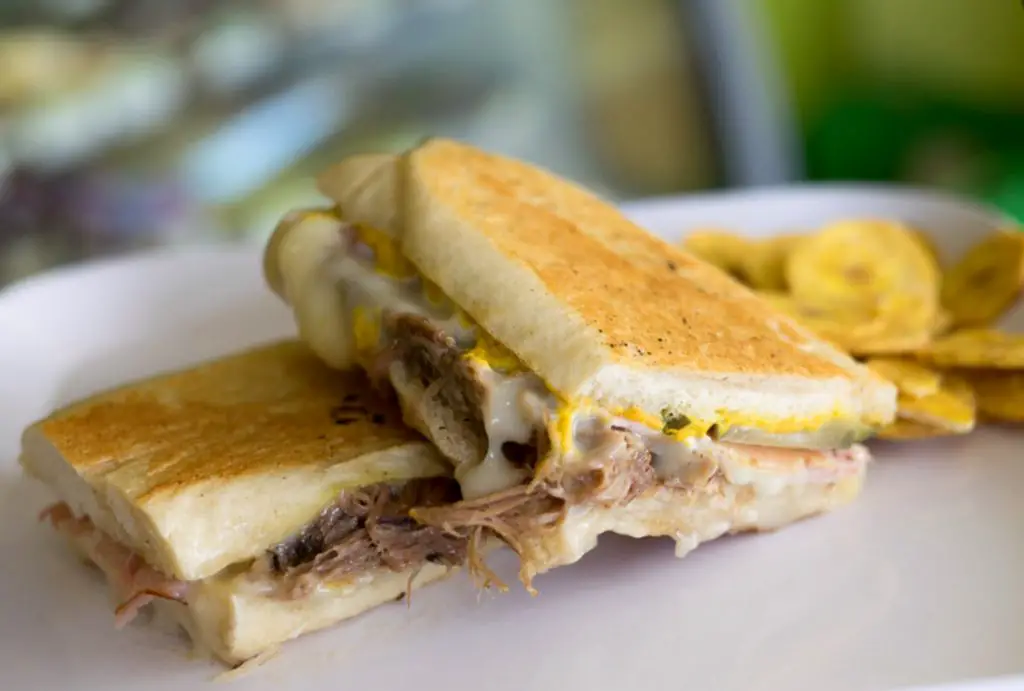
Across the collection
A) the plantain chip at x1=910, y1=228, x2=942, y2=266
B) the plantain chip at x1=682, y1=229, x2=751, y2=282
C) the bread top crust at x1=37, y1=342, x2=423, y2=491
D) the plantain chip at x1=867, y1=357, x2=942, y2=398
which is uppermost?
the bread top crust at x1=37, y1=342, x2=423, y2=491

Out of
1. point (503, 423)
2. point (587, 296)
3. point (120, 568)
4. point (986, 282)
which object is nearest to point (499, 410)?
point (503, 423)

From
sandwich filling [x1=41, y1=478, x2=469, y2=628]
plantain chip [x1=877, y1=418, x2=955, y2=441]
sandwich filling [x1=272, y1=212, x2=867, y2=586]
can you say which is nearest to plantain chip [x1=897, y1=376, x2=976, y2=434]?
plantain chip [x1=877, y1=418, x2=955, y2=441]

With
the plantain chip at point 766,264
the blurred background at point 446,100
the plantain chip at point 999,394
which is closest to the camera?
the plantain chip at point 999,394

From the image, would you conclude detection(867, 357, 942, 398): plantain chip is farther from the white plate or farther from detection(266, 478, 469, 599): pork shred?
detection(266, 478, 469, 599): pork shred

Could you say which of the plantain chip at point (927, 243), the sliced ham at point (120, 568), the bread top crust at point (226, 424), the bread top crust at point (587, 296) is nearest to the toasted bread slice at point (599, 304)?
the bread top crust at point (587, 296)

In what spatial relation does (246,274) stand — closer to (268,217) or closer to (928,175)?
(268,217)

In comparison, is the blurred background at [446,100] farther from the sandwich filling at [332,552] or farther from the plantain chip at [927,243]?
the sandwich filling at [332,552]

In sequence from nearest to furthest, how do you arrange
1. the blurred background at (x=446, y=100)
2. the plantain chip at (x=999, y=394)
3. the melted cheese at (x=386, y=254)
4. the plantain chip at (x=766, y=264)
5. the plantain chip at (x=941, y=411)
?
the melted cheese at (x=386, y=254), the plantain chip at (x=941, y=411), the plantain chip at (x=999, y=394), the plantain chip at (x=766, y=264), the blurred background at (x=446, y=100)

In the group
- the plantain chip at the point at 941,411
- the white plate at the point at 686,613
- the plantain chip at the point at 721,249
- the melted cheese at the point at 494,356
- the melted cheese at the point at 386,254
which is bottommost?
the white plate at the point at 686,613
